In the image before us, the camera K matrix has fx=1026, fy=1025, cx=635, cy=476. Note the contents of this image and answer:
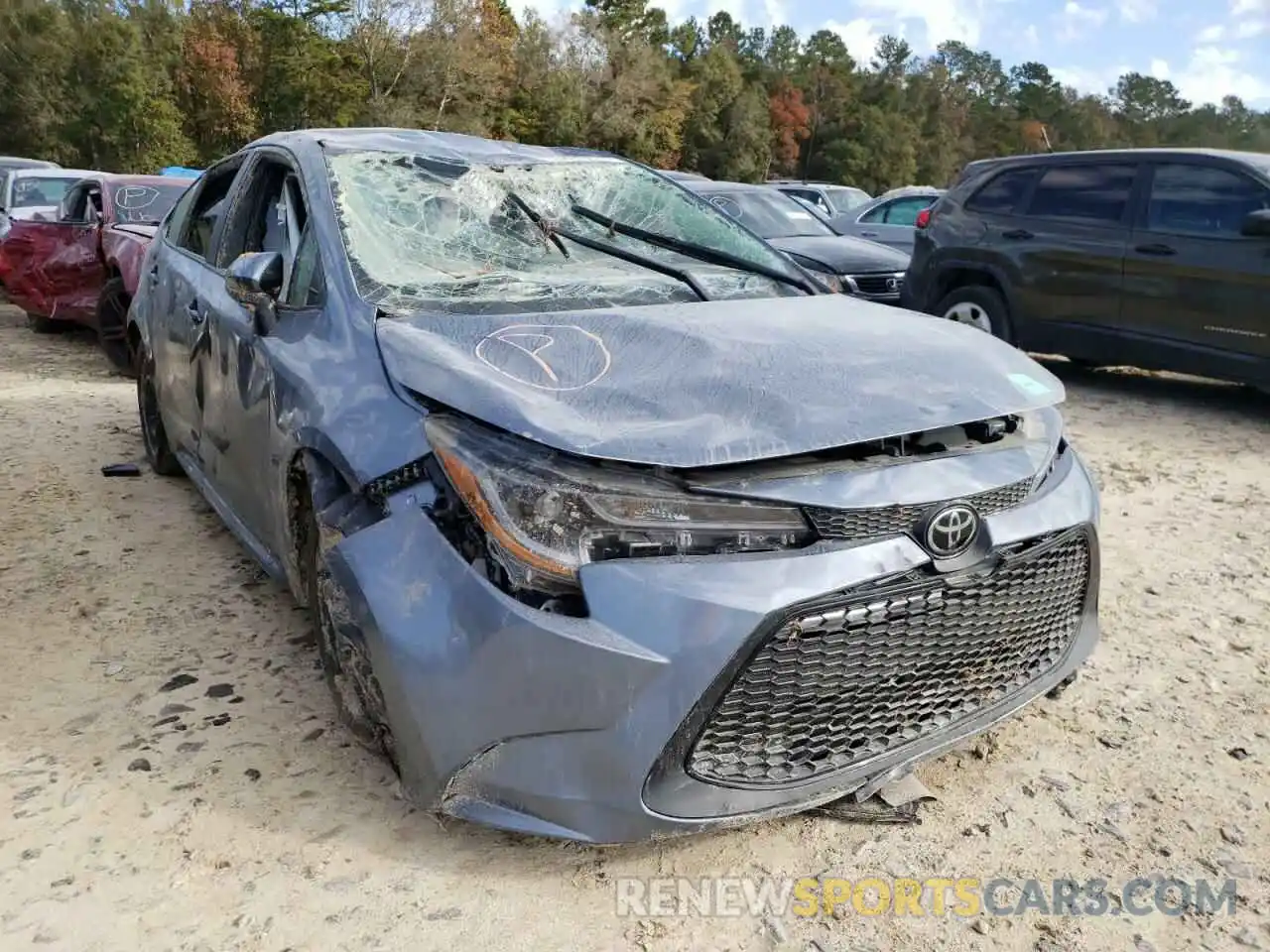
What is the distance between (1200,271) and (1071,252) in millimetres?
908

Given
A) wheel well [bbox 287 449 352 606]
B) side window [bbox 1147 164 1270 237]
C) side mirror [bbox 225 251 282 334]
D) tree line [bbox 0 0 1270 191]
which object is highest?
tree line [bbox 0 0 1270 191]

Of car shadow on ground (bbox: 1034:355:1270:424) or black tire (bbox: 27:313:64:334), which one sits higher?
car shadow on ground (bbox: 1034:355:1270:424)

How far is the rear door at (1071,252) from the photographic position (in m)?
6.89

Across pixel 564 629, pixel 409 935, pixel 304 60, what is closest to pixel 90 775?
pixel 409 935

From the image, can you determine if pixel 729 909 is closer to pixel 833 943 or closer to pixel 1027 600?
pixel 833 943

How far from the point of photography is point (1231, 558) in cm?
417

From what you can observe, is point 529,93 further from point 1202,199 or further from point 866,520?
point 866,520

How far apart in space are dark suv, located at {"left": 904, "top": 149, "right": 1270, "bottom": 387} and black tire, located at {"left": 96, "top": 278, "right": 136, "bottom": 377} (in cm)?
593

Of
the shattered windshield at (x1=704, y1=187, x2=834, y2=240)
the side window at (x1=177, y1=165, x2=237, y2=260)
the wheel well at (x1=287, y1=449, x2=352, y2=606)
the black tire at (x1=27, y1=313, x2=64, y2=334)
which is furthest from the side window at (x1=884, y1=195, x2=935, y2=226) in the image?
the wheel well at (x1=287, y1=449, x2=352, y2=606)

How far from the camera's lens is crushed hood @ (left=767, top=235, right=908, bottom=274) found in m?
8.98

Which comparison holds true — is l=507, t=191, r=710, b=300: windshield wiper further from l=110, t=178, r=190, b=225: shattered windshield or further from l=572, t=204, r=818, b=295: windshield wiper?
l=110, t=178, r=190, b=225: shattered windshield

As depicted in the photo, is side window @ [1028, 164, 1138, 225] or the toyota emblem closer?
the toyota emblem

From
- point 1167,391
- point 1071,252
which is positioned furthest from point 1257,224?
point 1167,391

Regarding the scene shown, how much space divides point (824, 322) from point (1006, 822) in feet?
4.41
